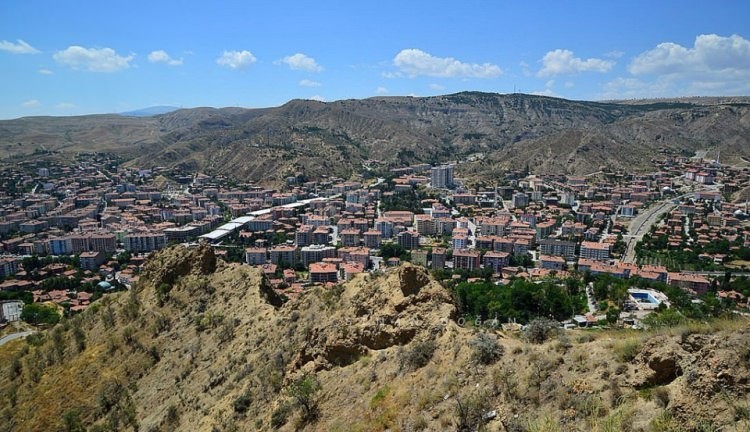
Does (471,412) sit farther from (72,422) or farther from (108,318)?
(108,318)

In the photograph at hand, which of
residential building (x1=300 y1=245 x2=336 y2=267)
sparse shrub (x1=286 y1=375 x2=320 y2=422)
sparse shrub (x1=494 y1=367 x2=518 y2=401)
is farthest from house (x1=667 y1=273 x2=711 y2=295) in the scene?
sparse shrub (x1=286 y1=375 x2=320 y2=422)

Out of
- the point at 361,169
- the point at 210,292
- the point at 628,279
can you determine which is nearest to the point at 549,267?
the point at 628,279

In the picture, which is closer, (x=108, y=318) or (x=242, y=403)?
(x=242, y=403)

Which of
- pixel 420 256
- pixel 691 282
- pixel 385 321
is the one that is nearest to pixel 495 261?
pixel 420 256

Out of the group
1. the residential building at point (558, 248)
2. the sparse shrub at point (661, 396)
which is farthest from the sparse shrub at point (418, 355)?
the residential building at point (558, 248)

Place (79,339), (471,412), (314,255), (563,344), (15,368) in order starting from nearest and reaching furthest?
(471,412)
(563,344)
(15,368)
(79,339)
(314,255)

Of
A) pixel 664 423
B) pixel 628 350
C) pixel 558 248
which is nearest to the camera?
pixel 664 423

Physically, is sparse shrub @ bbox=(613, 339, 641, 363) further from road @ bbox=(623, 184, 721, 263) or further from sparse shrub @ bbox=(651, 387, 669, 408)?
road @ bbox=(623, 184, 721, 263)

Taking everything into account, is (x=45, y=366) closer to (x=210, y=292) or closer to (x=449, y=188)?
(x=210, y=292)
